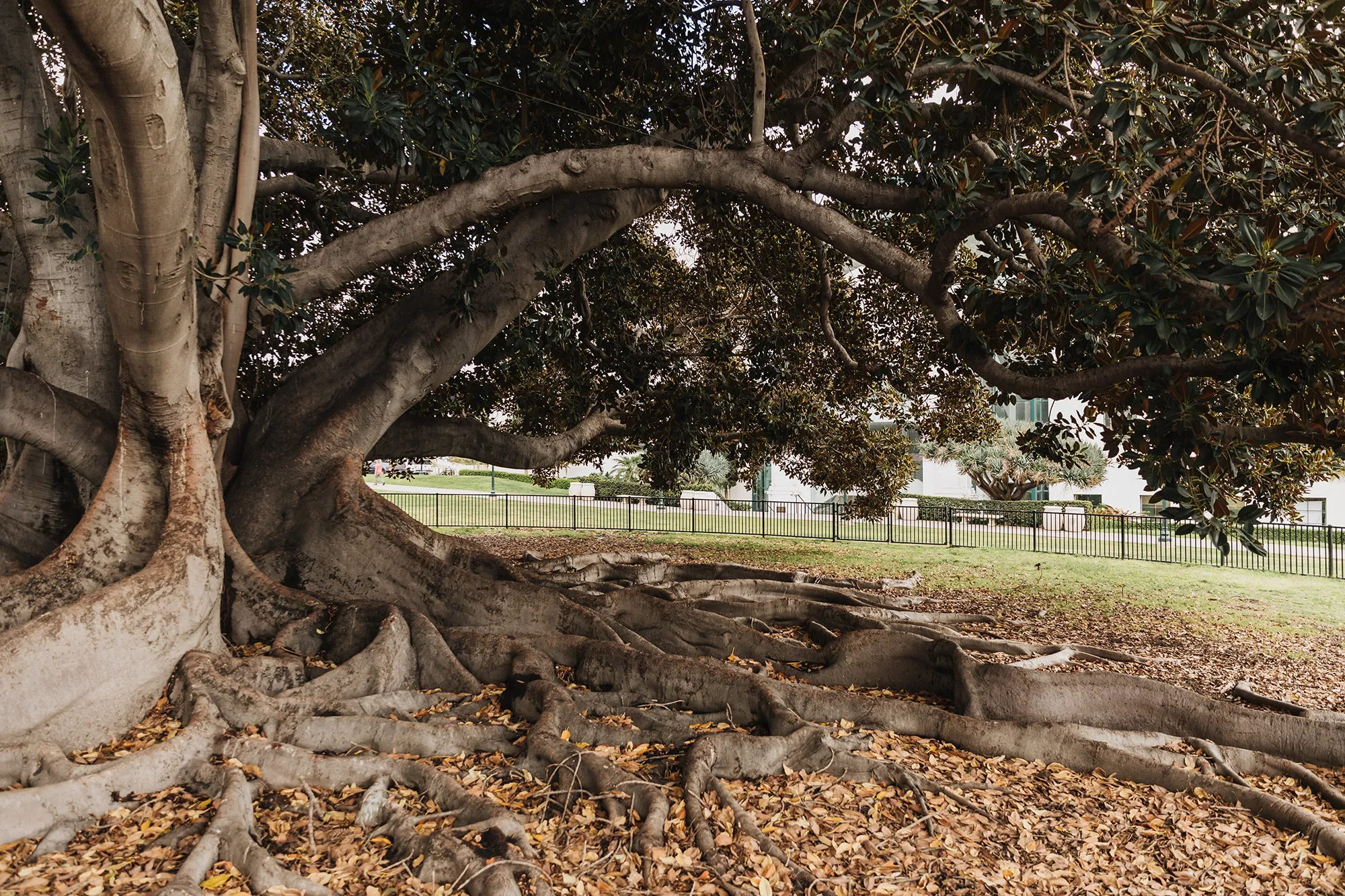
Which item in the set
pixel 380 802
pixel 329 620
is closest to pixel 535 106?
pixel 329 620

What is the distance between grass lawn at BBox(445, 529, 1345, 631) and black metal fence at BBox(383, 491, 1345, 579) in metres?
0.95

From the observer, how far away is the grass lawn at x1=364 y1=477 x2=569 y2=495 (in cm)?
4105

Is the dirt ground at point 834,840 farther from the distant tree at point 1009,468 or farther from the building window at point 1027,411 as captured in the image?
the building window at point 1027,411

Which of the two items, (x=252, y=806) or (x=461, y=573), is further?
(x=461, y=573)

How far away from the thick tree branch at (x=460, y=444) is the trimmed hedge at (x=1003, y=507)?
13.3 m

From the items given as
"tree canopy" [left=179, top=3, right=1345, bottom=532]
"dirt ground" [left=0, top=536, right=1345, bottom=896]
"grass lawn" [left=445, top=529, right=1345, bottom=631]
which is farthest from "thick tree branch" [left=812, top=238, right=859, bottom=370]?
"dirt ground" [left=0, top=536, right=1345, bottom=896]

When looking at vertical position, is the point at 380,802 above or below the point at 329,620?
below

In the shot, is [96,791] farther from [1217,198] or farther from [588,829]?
[1217,198]

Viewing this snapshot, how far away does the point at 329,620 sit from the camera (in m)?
5.26

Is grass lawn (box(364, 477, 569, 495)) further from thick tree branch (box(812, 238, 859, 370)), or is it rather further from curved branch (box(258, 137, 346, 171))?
curved branch (box(258, 137, 346, 171))

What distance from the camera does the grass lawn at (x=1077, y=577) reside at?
35.5 feet

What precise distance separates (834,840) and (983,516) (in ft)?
77.4

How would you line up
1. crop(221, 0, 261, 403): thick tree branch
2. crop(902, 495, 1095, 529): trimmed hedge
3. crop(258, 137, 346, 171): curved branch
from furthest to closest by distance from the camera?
crop(902, 495, 1095, 529): trimmed hedge → crop(258, 137, 346, 171): curved branch → crop(221, 0, 261, 403): thick tree branch

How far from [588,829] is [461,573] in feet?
9.29
